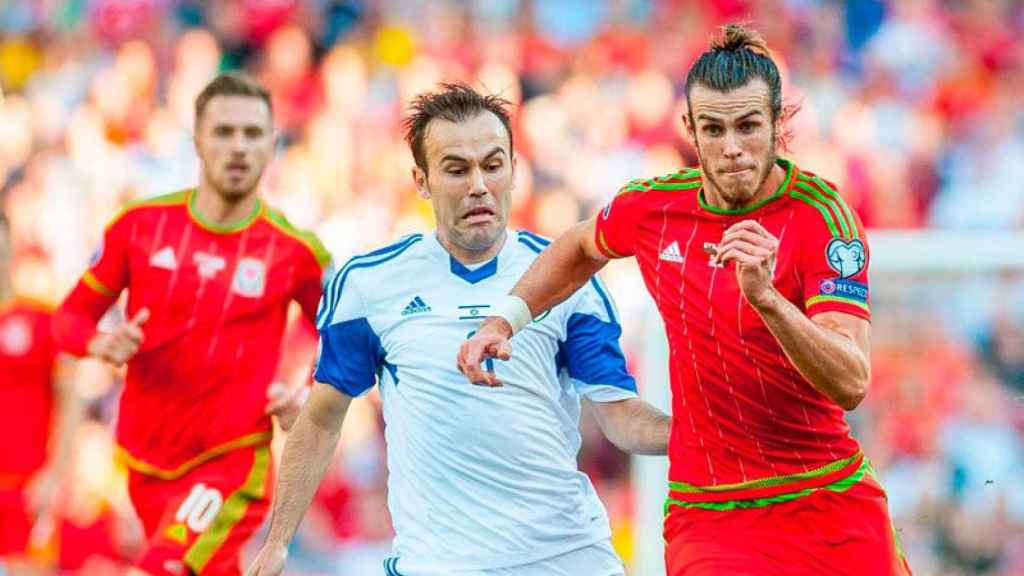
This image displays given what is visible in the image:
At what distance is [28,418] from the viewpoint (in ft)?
29.7

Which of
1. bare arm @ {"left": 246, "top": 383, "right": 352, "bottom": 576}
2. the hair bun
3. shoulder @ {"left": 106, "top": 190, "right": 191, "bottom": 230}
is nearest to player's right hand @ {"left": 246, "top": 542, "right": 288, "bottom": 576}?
bare arm @ {"left": 246, "top": 383, "right": 352, "bottom": 576}

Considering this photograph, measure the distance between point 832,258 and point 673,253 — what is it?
1.77 ft

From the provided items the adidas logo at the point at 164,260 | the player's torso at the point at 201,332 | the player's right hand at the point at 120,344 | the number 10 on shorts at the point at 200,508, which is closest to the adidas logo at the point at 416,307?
the player's right hand at the point at 120,344

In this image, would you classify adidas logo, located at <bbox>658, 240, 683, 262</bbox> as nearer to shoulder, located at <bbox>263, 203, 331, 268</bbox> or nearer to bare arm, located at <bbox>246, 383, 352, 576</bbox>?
bare arm, located at <bbox>246, 383, 352, 576</bbox>

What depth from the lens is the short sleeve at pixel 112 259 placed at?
280 inches

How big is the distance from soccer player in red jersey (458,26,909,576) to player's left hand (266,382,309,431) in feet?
6.97

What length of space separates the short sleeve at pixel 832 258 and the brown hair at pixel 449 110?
3.79ft

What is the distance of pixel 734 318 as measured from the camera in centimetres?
469

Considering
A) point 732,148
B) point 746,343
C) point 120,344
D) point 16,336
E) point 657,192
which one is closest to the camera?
point 732,148

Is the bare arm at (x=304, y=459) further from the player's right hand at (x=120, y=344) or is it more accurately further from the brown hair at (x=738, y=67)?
the brown hair at (x=738, y=67)

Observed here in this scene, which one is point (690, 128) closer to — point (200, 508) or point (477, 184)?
point (477, 184)

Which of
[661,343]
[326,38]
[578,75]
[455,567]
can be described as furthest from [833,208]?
[326,38]

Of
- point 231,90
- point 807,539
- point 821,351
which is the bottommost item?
point 807,539

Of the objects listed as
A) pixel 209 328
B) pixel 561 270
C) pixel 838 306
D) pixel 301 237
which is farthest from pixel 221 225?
pixel 838 306
